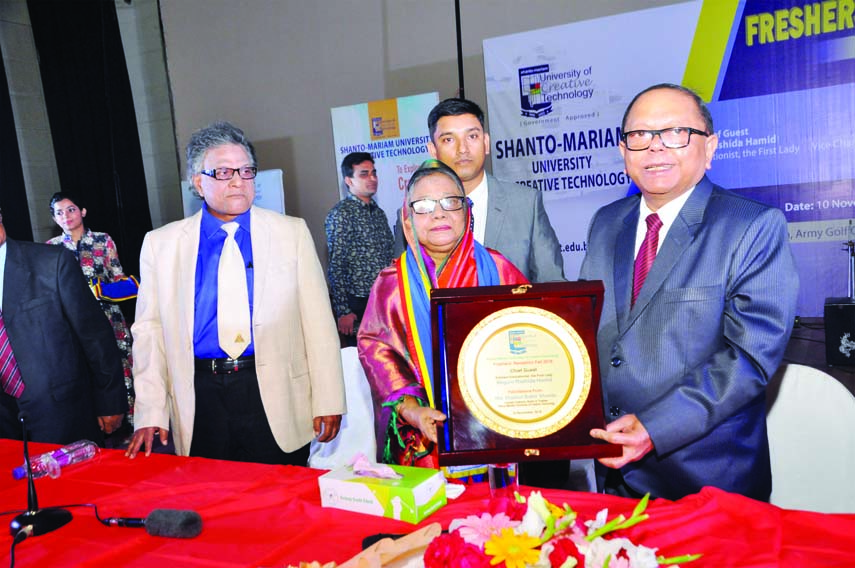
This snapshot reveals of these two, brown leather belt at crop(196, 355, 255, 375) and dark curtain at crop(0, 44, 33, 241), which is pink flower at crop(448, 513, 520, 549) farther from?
dark curtain at crop(0, 44, 33, 241)

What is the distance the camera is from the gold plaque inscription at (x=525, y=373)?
52.2 inches

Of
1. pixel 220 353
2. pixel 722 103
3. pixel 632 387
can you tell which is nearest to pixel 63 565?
pixel 220 353

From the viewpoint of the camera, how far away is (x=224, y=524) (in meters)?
1.48

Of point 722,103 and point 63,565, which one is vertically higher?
point 722,103

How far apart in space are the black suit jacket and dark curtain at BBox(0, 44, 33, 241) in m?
5.26

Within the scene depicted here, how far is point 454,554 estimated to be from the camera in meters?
0.90

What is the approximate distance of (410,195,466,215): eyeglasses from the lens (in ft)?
6.51

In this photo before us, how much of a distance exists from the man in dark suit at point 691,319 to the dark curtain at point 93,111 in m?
7.60

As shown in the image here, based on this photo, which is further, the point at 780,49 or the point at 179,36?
the point at 179,36

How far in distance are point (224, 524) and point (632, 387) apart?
111 cm

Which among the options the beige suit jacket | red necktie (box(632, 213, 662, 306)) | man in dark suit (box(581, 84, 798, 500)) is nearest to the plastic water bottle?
the beige suit jacket

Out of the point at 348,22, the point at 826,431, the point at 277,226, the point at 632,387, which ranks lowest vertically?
the point at 826,431

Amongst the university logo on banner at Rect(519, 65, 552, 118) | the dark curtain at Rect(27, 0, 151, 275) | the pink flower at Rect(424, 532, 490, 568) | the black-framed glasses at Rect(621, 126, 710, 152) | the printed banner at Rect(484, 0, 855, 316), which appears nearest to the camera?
the pink flower at Rect(424, 532, 490, 568)

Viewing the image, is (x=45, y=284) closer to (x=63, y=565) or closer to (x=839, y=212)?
(x=63, y=565)
